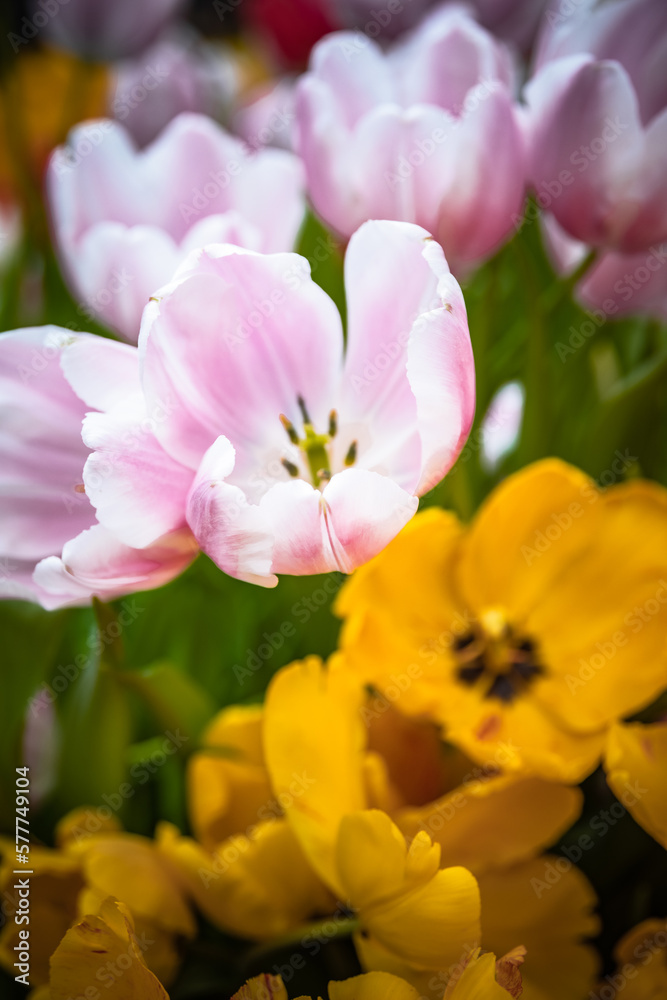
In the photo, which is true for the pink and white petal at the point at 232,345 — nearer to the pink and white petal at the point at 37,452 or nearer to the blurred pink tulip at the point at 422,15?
the pink and white petal at the point at 37,452

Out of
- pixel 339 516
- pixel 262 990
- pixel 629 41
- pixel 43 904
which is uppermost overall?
pixel 629 41

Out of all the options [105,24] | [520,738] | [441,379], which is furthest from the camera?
[105,24]

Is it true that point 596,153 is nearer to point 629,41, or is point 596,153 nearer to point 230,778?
point 629,41

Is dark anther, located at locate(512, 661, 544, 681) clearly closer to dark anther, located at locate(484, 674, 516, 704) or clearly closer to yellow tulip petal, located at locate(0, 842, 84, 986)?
dark anther, located at locate(484, 674, 516, 704)

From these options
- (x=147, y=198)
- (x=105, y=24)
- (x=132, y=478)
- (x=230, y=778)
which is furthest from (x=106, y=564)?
(x=105, y=24)

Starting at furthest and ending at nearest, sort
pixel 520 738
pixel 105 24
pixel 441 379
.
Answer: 1. pixel 105 24
2. pixel 520 738
3. pixel 441 379

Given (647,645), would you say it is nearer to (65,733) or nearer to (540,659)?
(540,659)

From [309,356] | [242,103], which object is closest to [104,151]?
[309,356]
